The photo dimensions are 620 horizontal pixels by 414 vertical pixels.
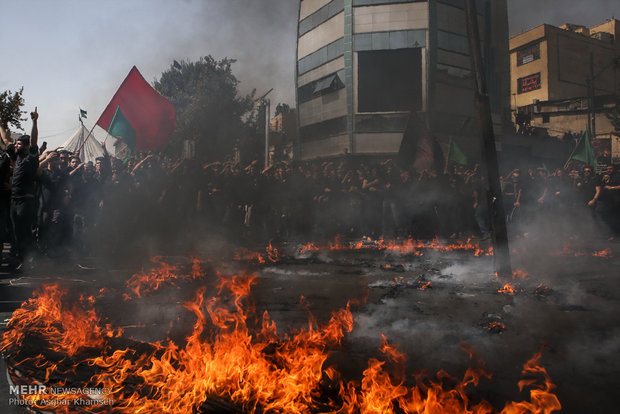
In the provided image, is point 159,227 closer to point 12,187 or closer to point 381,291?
point 12,187

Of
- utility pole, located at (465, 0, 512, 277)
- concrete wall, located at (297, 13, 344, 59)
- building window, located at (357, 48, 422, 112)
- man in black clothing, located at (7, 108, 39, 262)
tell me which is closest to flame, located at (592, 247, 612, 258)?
utility pole, located at (465, 0, 512, 277)

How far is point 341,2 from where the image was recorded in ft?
71.4

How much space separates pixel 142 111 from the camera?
10.5 m

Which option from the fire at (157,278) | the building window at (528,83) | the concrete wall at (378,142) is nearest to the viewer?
the fire at (157,278)

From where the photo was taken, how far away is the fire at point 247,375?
8.48 ft

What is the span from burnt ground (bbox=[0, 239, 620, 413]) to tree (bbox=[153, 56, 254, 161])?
24079mm

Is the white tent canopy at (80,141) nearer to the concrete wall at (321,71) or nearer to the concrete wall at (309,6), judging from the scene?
the concrete wall at (321,71)

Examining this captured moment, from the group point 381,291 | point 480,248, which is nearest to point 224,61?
point 480,248

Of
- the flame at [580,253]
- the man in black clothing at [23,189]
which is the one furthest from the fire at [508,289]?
the man in black clothing at [23,189]

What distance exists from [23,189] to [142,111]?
3.93 meters

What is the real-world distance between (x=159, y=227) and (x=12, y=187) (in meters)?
3.35

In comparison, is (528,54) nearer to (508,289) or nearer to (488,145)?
(488,145)

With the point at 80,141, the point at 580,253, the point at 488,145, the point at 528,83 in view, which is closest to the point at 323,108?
the point at 80,141

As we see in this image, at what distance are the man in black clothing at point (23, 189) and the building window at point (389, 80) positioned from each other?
1677cm
